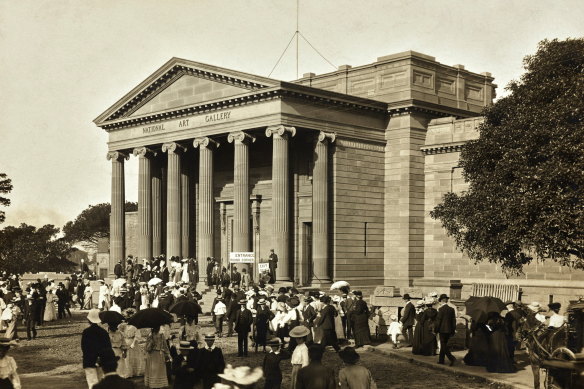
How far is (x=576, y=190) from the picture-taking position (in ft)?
86.9

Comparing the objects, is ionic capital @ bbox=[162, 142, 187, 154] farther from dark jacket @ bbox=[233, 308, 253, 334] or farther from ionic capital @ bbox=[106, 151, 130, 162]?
dark jacket @ bbox=[233, 308, 253, 334]

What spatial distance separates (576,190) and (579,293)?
12.5 metres

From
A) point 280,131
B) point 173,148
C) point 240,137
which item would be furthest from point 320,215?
point 173,148

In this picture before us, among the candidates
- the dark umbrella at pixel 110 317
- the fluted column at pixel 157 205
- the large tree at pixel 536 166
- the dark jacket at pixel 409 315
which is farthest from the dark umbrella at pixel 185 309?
the fluted column at pixel 157 205

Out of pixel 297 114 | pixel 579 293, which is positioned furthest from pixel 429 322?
pixel 297 114

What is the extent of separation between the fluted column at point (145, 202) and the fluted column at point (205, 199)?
5.84 meters

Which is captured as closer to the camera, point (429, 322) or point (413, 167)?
point (429, 322)

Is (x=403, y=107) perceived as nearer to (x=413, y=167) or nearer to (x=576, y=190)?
(x=413, y=167)

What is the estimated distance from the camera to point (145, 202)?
172ft

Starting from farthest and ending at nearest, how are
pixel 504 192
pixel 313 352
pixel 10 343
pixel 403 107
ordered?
pixel 403 107 → pixel 504 192 → pixel 10 343 → pixel 313 352

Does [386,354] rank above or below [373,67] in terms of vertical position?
below

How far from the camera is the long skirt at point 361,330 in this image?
1011 inches

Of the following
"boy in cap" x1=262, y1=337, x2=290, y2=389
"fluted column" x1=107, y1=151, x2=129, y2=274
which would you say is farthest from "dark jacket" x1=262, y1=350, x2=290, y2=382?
"fluted column" x1=107, y1=151, x2=129, y2=274

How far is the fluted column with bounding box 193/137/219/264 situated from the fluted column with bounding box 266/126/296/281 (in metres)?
5.73
